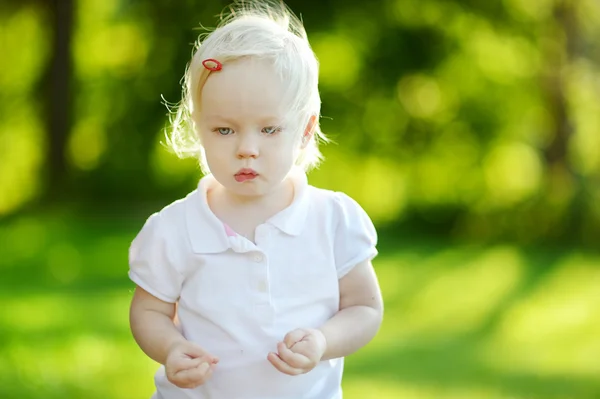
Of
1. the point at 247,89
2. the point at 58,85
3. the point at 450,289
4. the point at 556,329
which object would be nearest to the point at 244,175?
the point at 247,89

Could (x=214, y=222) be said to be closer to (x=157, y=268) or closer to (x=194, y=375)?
(x=157, y=268)

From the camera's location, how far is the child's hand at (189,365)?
204cm

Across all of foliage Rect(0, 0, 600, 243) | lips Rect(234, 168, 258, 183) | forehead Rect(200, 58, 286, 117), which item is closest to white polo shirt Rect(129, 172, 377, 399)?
lips Rect(234, 168, 258, 183)

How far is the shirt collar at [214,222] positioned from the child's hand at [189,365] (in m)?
0.22

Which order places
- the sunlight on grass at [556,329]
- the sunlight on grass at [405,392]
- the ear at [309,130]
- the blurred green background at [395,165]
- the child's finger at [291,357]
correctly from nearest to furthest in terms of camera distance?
the child's finger at [291,357], the ear at [309,130], the sunlight on grass at [405,392], the sunlight on grass at [556,329], the blurred green background at [395,165]

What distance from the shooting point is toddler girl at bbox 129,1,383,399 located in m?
2.09

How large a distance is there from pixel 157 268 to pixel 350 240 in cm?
42

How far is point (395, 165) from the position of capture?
33.2 ft

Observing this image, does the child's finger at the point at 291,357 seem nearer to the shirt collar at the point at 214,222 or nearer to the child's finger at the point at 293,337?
the child's finger at the point at 293,337

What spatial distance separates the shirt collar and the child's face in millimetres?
89

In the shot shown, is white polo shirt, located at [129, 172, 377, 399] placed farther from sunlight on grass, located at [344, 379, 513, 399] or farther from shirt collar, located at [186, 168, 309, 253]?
sunlight on grass, located at [344, 379, 513, 399]

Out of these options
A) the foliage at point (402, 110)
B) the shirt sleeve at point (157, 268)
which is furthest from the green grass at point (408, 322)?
the shirt sleeve at point (157, 268)

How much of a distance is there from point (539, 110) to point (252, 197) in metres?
7.96

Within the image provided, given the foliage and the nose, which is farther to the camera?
the foliage
